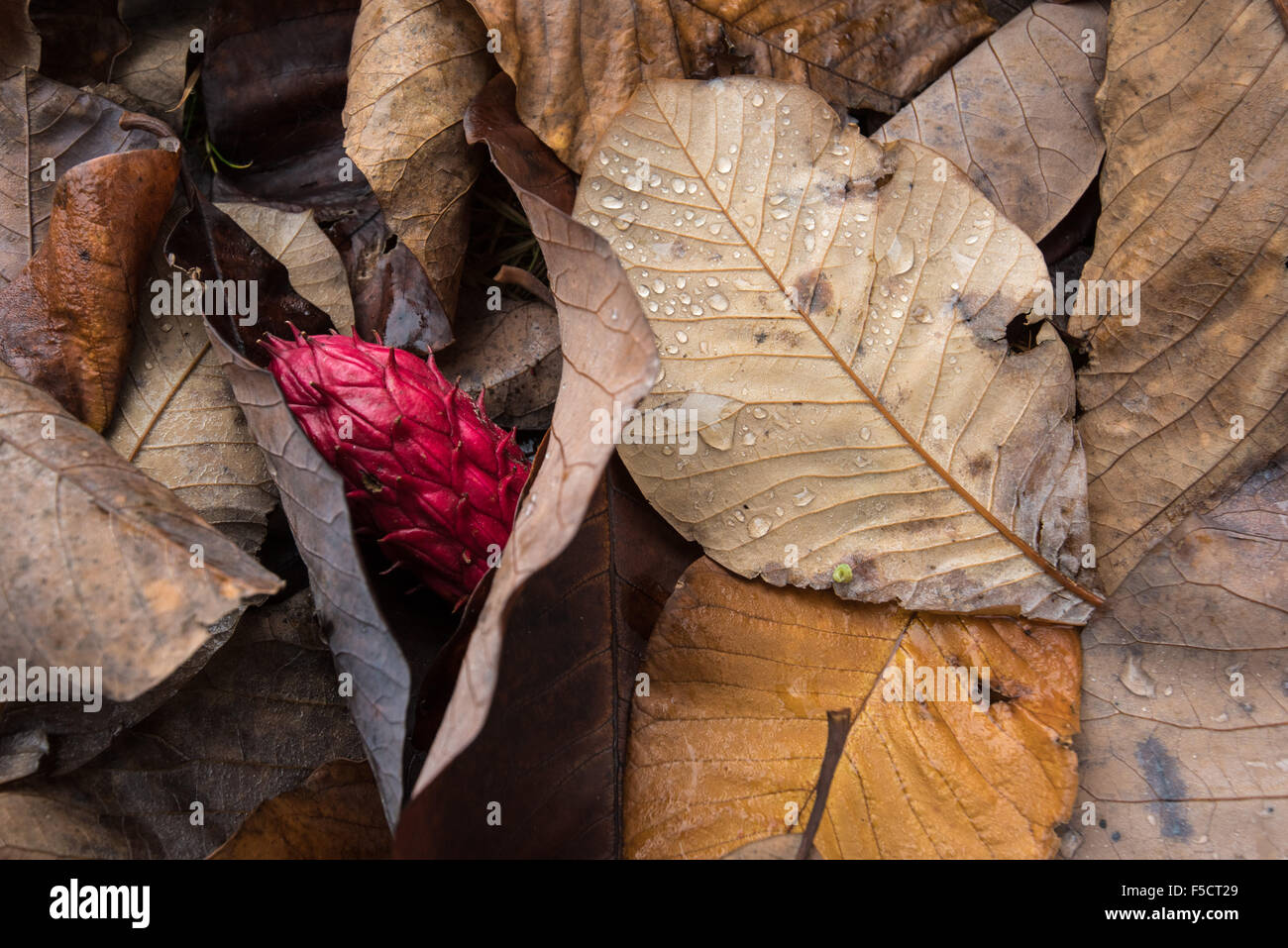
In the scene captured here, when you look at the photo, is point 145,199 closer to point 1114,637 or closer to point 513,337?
point 513,337

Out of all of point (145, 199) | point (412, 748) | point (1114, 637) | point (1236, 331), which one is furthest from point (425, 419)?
point (1236, 331)

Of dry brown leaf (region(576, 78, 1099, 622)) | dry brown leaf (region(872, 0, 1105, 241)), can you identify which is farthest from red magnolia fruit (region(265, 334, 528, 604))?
dry brown leaf (region(872, 0, 1105, 241))

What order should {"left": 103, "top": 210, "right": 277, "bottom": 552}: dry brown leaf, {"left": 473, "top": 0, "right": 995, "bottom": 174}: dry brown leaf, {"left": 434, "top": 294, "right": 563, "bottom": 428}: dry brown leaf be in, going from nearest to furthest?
1. {"left": 103, "top": 210, "right": 277, "bottom": 552}: dry brown leaf
2. {"left": 473, "top": 0, "right": 995, "bottom": 174}: dry brown leaf
3. {"left": 434, "top": 294, "right": 563, "bottom": 428}: dry brown leaf

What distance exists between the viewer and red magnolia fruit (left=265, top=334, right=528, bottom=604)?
2004mm

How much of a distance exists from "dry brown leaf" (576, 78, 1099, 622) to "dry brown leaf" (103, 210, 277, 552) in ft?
2.89

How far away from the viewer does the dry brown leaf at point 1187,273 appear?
213cm

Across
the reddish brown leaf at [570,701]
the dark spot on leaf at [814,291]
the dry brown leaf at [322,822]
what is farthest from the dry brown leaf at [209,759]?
the dark spot on leaf at [814,291]

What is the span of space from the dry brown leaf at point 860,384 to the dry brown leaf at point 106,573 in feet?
2.87

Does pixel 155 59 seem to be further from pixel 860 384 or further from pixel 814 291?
pixel 860 384

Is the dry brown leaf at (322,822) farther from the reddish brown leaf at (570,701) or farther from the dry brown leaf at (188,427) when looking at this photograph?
the dry brown leaf at (188,427)

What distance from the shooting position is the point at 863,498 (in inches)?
83.4

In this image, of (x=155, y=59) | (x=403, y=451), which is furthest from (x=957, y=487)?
(x=155, y=59)

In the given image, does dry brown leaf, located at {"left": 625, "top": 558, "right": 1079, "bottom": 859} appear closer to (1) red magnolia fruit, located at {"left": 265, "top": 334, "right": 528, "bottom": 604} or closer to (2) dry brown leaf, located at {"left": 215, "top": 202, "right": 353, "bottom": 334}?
(1) red magnolia fruit, located at {"left": 265, "top": 334, "right": 528, "bottom": 604}

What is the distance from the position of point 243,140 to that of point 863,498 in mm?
1927
